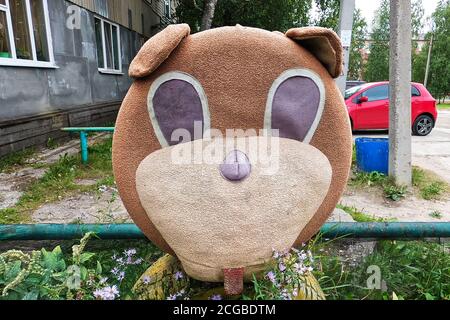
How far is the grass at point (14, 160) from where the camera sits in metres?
5.25

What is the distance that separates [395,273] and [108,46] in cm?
990

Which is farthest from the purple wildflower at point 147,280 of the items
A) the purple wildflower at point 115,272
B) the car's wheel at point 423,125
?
the car's wheel at point 423,125

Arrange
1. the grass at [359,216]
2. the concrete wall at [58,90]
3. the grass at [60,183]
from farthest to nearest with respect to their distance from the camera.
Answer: the concrete wall at [58,90], the grass at [60,183], the grass at [359,216]

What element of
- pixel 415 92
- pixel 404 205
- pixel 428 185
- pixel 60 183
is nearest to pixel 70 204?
pixel 60 183

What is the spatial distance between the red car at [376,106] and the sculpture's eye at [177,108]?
25.5 ft

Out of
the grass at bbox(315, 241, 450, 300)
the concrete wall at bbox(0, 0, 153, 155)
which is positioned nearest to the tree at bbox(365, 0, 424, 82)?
the concrete wall at bbox(0, 0, 153, 155)

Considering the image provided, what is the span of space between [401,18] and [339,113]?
140 inches

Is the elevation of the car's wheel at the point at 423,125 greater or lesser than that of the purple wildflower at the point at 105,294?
lesser

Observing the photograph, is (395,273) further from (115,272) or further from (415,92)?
(415,92)

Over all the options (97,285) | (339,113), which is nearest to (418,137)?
(339,113)

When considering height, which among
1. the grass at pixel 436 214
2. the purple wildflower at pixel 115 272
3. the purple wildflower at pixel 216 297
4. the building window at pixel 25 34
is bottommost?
the grass at pixel 436 214

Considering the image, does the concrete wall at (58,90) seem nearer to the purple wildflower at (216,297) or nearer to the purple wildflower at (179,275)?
the purple wildflower at (179,275)

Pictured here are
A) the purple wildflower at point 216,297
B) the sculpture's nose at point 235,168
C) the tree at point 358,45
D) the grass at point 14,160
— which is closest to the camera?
the sculpture's nose at point 235,168

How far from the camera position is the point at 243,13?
513 inches
